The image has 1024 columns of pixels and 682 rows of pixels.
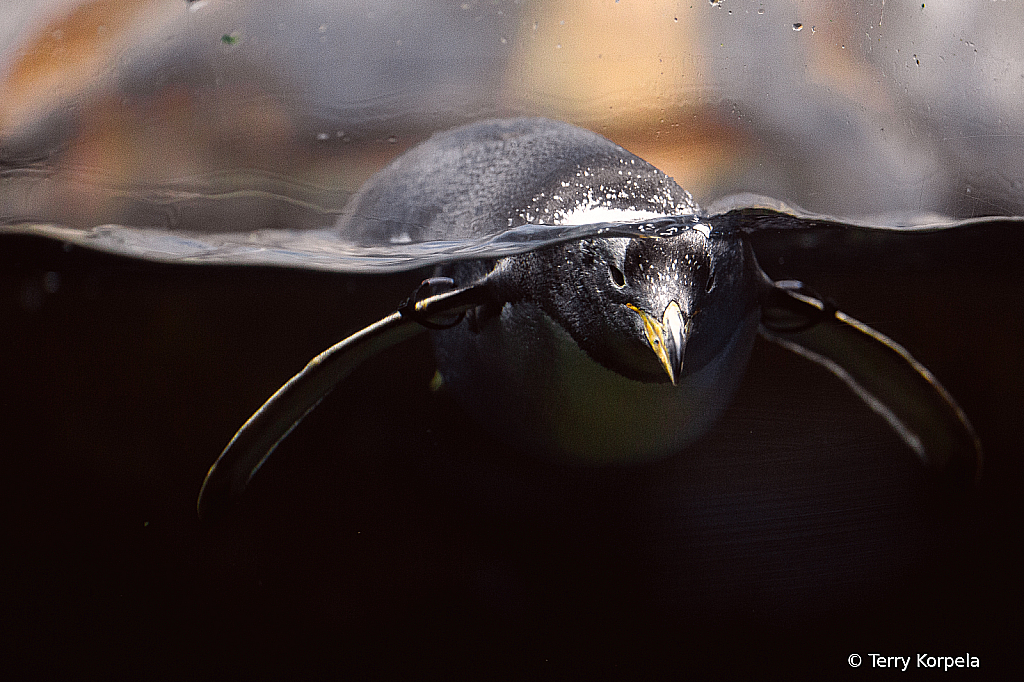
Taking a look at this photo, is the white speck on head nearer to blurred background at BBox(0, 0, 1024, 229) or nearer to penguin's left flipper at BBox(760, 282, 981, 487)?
blurred background at BBox(0, 0, 1024, 229)

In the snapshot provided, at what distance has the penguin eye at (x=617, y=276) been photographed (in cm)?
59

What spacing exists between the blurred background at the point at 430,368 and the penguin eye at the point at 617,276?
0.12 meters

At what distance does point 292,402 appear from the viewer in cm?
69

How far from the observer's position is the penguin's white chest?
0.66 metres

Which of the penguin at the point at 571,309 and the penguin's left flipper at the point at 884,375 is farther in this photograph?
the penguin's left flipper at the point at 884,375

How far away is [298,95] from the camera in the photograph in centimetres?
59

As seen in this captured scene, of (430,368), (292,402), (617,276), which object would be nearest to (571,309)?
(617,276)

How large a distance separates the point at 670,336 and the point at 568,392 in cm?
16

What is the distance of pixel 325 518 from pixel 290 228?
12.3 inches

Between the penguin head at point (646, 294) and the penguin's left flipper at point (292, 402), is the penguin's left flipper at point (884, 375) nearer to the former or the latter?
the penguin head at point (646, 294)

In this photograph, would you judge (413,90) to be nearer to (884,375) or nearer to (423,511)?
(423,511)

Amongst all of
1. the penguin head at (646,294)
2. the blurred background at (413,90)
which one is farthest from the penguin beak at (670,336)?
the blurred background at (413,90)

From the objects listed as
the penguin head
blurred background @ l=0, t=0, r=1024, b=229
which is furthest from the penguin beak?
blurred background @ l=0, t=0, r=1024, b=229

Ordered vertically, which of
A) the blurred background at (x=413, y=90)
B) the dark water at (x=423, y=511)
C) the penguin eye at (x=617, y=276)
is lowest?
the dark water at (x=423, y=511)
